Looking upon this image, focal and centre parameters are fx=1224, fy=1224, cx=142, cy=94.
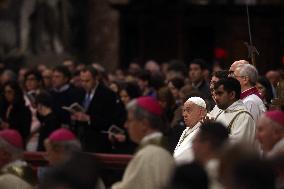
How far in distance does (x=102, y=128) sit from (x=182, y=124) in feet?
7.27

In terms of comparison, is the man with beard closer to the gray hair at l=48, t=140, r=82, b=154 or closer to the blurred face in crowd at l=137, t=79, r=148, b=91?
the gray hair at l=48, t=140, r=82, b=154

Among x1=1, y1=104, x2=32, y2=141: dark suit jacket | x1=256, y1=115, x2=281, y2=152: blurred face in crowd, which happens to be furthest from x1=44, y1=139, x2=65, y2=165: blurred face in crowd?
x1=1, y1=104, x2=32, y2=141: dark suit jacket

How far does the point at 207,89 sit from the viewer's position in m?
15.1

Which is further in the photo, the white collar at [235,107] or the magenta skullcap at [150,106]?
the white collar at [235,107]

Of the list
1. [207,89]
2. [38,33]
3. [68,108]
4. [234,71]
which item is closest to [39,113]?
[68,108]

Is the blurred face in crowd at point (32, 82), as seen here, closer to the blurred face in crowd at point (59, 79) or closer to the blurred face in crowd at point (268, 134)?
the blurred face in crowd at point (59, 79)

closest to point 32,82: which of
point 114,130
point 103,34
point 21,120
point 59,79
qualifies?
point 59,79

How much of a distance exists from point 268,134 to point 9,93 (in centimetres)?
766

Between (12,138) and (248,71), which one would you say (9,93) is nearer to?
(248,71)

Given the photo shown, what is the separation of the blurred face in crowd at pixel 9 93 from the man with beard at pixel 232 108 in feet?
17.6

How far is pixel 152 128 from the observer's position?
8.91 meters

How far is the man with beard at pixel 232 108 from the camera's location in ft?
36.4

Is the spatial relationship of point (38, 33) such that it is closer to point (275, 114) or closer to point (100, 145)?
point (100, 145)

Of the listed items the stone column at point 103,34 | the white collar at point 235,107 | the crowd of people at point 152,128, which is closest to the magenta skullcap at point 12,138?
the crowd of people at point 152,128
